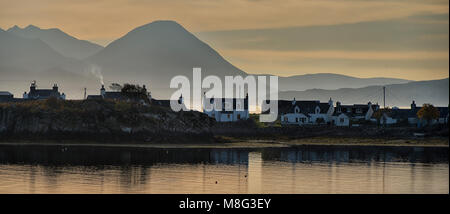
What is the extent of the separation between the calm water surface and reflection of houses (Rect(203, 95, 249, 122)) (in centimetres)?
5609

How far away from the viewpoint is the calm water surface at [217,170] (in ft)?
231

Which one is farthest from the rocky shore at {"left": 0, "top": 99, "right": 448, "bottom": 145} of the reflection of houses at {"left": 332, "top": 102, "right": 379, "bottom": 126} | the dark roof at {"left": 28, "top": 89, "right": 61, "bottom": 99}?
the dark roof at {"left": 28, "top": 89, "right": 61, "bottom": 99}

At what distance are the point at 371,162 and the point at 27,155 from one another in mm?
44411

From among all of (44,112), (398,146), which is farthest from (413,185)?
(44,112)

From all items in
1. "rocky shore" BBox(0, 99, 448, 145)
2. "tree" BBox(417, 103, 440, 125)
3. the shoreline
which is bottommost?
the shoreline

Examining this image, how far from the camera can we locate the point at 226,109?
17700 centimetres

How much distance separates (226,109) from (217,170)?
91236 mm

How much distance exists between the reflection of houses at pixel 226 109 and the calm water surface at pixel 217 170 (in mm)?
56092

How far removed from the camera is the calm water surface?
70.5 metres

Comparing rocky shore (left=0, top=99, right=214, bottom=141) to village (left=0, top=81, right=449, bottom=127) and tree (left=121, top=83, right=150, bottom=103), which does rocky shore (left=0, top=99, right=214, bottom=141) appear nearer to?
A: tree (left=121, top=83, right=150, bottom=103)

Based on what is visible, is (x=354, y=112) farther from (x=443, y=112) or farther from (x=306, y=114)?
(x=443, y=112)

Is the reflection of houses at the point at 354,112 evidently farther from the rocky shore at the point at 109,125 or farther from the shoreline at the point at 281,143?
the shoreline at the point at 281,143

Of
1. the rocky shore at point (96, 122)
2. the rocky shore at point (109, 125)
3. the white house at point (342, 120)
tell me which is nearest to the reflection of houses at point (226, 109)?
the white house at point (342, 120)
